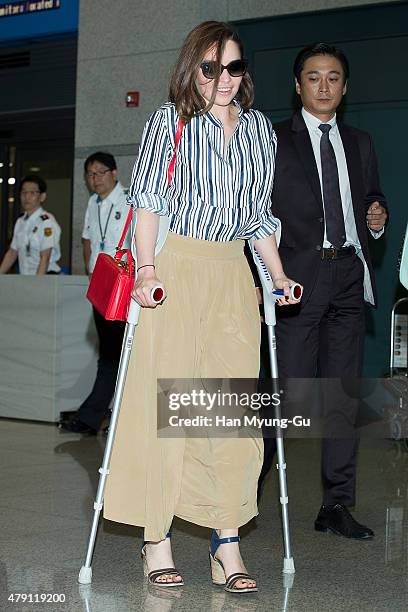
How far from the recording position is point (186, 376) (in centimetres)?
383

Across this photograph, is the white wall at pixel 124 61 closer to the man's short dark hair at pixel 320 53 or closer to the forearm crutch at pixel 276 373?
the man's short dark hair at pixel 320 53

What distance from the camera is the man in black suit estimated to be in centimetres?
488

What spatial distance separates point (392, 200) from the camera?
8.95 m

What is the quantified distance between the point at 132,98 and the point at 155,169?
657 cm

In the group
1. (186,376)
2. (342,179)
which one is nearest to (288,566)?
(186,376)

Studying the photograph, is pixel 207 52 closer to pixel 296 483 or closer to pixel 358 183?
pixel 358 183

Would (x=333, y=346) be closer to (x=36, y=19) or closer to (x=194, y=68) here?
(x=194, y=68)

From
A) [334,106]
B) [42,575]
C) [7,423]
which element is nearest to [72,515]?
[42,575]

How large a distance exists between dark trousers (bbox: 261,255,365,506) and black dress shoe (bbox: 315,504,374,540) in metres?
0.04

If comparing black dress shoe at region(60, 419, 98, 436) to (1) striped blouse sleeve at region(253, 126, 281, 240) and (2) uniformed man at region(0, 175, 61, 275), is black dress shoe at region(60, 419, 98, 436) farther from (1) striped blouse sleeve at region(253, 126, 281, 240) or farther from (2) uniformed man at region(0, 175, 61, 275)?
(1) striped blouse sleeve at region(253, 126, 281, 240)

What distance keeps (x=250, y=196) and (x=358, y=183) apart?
1290 millimetres

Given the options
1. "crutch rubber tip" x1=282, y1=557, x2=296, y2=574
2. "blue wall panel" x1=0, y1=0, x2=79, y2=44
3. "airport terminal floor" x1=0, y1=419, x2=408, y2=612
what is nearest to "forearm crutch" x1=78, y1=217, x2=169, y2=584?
"airport terminal floor" x1=0, y1=419, x2=408, y2=612

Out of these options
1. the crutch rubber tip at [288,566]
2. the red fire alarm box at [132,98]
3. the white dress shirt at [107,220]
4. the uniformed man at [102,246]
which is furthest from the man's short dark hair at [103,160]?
the crutch rubber tip at [288,566]

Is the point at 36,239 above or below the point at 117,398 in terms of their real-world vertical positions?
above
